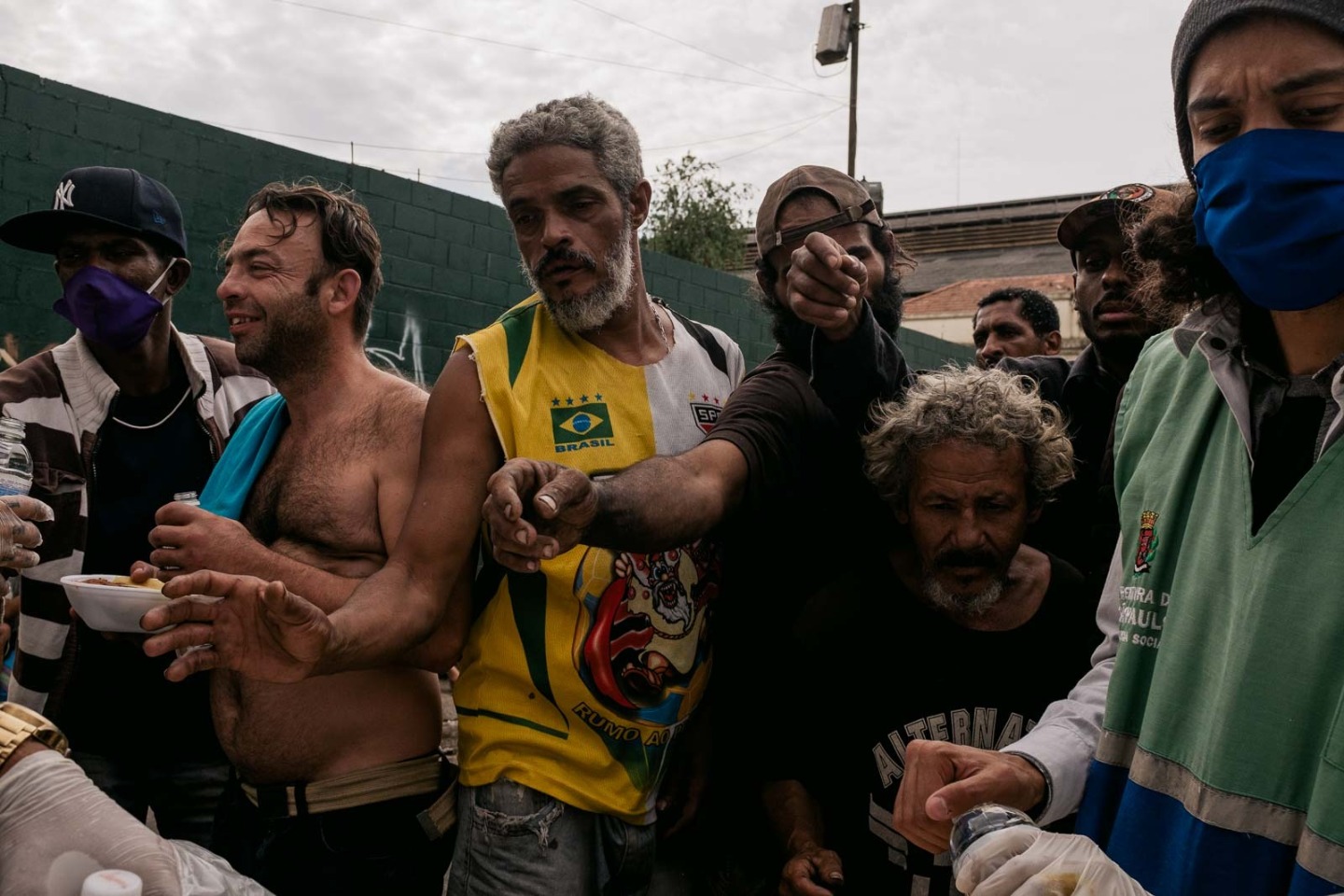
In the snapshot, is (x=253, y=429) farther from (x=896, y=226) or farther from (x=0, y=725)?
(x=896, y=226)

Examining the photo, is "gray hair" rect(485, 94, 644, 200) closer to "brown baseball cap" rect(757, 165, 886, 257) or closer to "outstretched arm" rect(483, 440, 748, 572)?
"brown baseball cap" rect(757, 165, 886, 257)

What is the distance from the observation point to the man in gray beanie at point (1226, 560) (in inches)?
51.4

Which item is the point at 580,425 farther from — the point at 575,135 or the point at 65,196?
the point at 65,196

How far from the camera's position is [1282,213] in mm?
1402

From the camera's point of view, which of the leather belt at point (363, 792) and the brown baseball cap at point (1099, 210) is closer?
the leather belt at point (363, 792)

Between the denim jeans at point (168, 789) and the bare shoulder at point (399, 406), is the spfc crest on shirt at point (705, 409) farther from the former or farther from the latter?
the denim jeans at point (168, 789)

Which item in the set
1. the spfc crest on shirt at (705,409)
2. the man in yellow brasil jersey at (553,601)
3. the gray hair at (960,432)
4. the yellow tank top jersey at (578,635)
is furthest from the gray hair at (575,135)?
the gray hair at (960,432)

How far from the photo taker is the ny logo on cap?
294 cm

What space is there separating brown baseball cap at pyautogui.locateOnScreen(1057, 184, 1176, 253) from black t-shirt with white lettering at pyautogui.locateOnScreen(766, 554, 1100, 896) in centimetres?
109

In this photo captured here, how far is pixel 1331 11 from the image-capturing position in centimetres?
135

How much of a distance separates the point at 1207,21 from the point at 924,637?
1354 millimetres

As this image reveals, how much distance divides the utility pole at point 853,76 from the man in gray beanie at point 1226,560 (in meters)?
15.2

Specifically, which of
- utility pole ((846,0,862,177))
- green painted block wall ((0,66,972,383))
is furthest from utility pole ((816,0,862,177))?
green painted block wall ((0,66,972,383))

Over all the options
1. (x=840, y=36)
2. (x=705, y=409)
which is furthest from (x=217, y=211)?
(x=840, y=36)
